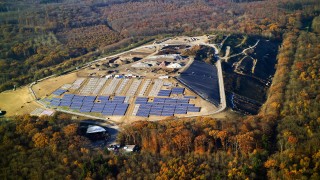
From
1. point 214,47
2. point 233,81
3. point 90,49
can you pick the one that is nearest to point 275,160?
point 233,81

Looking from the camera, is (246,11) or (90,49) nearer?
(90,49)

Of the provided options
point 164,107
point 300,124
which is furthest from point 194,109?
point 300,124

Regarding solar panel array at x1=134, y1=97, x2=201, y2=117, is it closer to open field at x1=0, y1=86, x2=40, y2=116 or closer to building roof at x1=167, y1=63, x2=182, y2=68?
building roof at x1=167, y1=63, x2=182, y2=68

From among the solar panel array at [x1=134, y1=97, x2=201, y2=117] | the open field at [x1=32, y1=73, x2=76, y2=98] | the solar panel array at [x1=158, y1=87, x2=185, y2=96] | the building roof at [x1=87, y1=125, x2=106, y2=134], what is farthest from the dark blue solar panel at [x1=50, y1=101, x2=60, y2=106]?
the solar panel array at [x1=158, y1=87, x2=185, y2=96]

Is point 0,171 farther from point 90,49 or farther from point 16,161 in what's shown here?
point 90,49

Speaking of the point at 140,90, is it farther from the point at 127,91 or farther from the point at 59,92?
the point at 59,92
